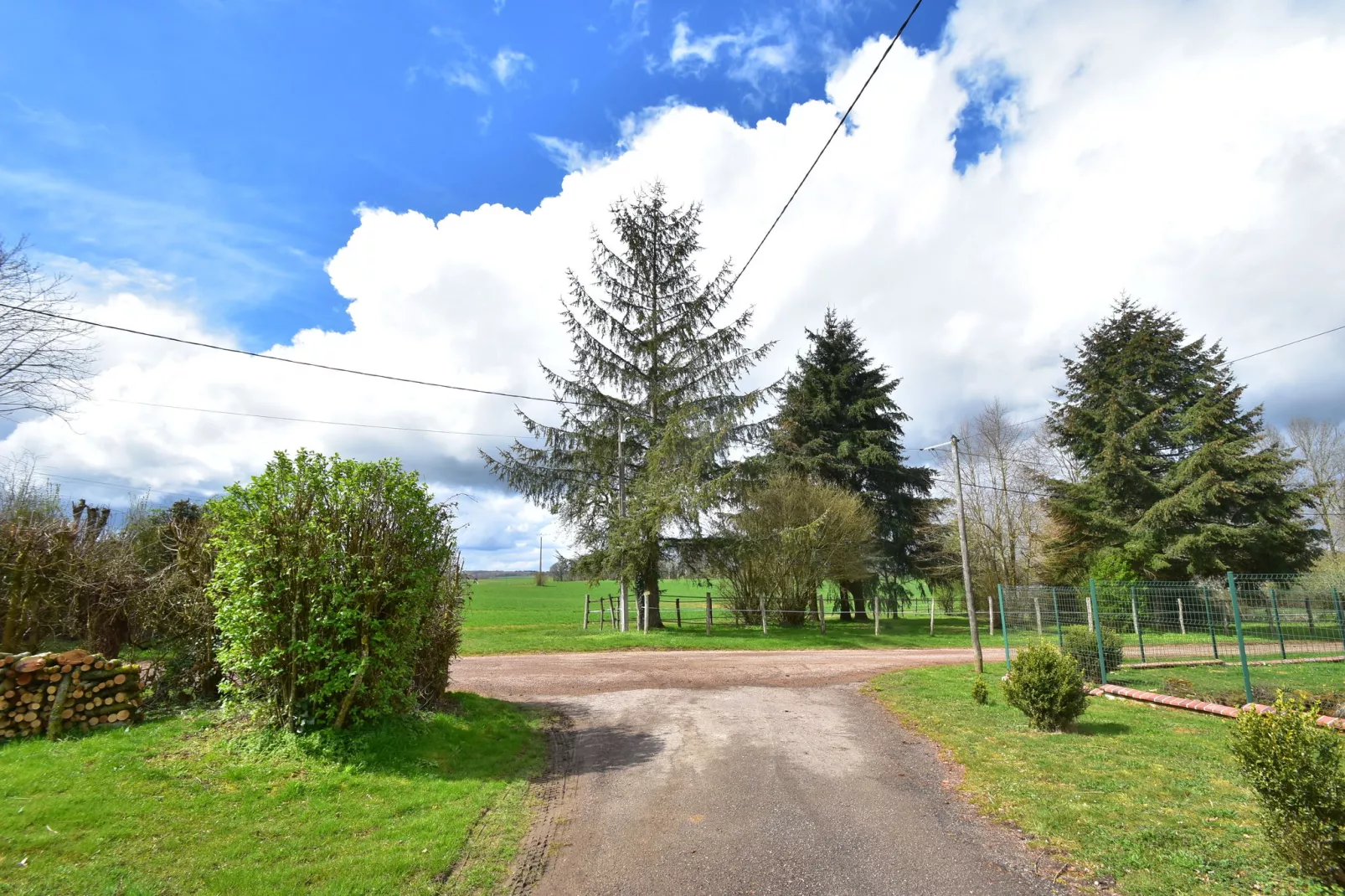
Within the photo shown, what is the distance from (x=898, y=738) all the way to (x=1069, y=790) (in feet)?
8.52

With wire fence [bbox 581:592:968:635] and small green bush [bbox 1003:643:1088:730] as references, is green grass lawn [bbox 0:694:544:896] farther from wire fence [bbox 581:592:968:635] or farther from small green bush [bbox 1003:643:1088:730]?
wire fence [bbox 581:592:968:635]

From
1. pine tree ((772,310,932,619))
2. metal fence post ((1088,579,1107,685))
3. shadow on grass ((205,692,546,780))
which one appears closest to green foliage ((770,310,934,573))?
pine tree ((772,310,932,619))

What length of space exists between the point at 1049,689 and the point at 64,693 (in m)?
11.6

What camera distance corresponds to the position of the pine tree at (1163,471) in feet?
91.4

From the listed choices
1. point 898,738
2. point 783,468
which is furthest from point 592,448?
point 898,738

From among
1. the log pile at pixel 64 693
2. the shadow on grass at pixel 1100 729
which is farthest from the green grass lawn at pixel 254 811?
the shadow on grass at pixel 1100 729

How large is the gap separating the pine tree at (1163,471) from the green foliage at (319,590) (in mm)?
31116

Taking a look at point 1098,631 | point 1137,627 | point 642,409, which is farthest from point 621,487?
point 1137,627

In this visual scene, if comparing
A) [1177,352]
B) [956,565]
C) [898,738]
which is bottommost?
[898,738]

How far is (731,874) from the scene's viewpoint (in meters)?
4.56

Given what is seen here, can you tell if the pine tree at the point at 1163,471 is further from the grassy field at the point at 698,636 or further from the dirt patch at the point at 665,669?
the dirt patch at the point at 665,669

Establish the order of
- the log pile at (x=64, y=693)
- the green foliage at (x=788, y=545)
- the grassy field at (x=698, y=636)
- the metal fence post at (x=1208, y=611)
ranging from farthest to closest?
the green foliage at (x=788, y=545)
the grassy field at (x=698, y=636)
the metal fence post at (x=1208, y=611)
the log pile at (x=64, y=693)

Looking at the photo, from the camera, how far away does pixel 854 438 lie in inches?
1201

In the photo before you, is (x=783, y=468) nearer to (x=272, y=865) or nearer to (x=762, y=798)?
(x=762, y=798)
